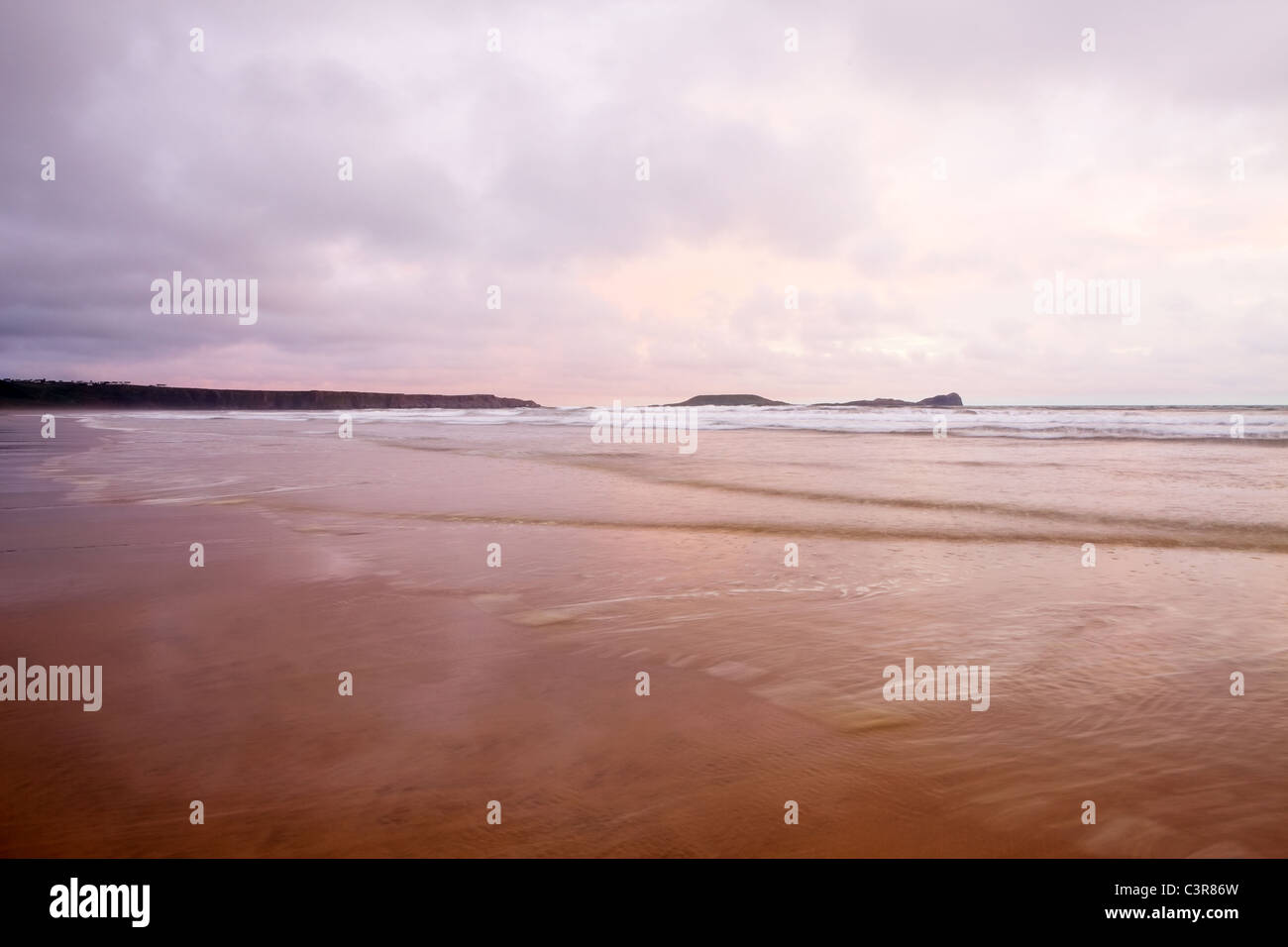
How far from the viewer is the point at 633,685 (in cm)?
371

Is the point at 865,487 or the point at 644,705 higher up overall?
the point at 865,487

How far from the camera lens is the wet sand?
2.50 meters

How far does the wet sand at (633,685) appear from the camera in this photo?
2502 millimetres
